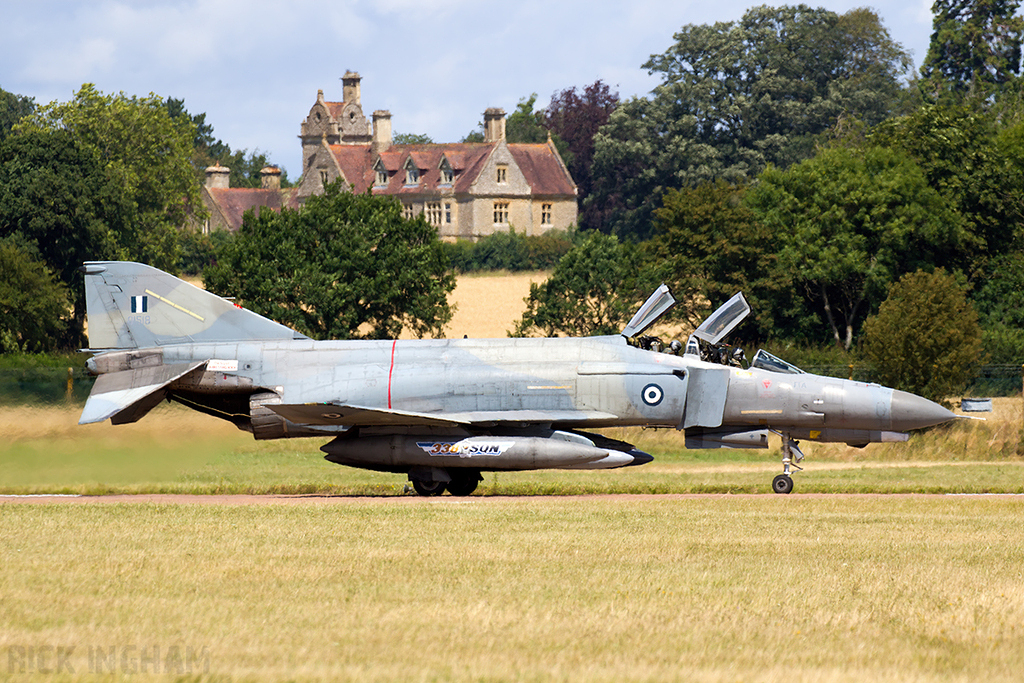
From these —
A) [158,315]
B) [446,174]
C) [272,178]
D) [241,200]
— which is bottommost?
[158,315]

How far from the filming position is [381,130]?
108250mm

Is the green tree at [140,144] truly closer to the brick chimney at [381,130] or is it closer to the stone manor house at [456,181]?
the stone manor house at [456,181]

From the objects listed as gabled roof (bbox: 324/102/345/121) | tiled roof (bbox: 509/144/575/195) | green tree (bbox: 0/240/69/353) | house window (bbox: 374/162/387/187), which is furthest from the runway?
gabled roof (bbox: 324/102/345/121)

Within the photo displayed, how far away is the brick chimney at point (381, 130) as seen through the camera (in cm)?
10775

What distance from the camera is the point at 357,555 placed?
498 inches

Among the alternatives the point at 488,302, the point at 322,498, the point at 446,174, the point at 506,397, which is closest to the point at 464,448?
the point at 506,397

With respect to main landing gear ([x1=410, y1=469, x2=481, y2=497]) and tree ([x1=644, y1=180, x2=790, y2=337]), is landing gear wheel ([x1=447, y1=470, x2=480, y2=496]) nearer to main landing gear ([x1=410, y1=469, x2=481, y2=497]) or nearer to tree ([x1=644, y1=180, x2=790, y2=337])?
main landing gear ([x1=410, y1=469, x2=481, y2=497])

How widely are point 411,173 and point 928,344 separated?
7227 centimetres

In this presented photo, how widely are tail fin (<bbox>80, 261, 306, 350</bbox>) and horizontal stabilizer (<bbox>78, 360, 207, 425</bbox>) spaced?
0.61 m

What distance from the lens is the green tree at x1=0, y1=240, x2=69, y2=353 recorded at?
49594mm

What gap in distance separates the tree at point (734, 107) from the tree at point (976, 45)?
7.59 metres

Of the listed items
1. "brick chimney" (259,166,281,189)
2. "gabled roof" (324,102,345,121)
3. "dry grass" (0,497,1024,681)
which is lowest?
"dry grass" (0,497,1024,681)

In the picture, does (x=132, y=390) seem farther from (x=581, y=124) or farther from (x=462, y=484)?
(x=581, y=124)

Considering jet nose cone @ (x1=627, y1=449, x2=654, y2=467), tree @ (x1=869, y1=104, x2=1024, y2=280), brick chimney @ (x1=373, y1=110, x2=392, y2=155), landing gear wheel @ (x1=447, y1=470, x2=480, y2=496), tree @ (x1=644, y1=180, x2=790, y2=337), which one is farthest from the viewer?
brick chimney @ (x1=373, y1=110, x2=392, y2=155)
